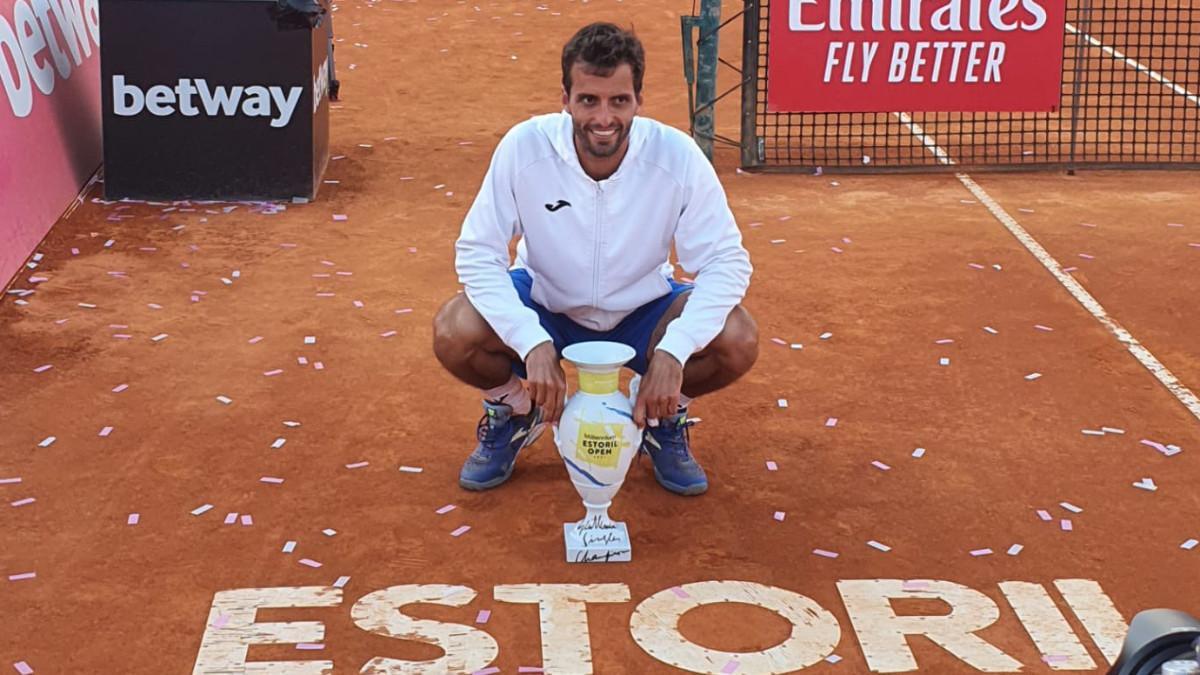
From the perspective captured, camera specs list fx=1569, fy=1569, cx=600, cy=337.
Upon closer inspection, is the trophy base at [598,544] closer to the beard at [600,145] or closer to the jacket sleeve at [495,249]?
the jacket sleeve at [495,249]

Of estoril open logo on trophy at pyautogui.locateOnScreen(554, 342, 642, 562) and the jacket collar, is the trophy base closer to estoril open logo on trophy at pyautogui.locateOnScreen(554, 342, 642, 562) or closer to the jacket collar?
estoril open logo on trophy at pyautogui.locateOnScreen(554, 342, 642, 562)

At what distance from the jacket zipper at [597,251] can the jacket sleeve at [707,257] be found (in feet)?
0.87

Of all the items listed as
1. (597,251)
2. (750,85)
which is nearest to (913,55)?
(750,85)

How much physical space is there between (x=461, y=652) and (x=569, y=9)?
1263 cm

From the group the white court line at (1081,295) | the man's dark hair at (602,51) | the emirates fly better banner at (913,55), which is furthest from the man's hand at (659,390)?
the emirates fly better banner at (913,55)

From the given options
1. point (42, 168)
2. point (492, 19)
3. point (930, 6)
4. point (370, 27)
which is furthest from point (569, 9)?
point (42, 168)

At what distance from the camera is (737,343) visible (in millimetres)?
5047

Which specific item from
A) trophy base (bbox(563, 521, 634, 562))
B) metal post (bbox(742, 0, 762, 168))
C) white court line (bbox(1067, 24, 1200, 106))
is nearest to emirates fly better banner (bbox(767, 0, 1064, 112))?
metal post (bbox(742, 0, 762, 168))

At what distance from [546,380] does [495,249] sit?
54cm

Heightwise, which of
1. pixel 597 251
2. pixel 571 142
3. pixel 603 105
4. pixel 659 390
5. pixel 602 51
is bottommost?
pixel 659 390

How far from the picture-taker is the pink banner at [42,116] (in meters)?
7.61

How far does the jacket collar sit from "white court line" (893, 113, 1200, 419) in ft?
8.43

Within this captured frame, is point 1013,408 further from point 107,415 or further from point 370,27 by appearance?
point 370,27
